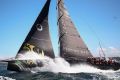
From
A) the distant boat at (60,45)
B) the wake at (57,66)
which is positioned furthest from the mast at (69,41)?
the wake at (57,66)

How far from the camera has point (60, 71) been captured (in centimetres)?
3878

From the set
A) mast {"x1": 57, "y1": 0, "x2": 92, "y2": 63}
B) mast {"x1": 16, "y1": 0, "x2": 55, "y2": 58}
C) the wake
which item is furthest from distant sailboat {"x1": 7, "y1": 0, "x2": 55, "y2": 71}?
mast {"x1": 57, "y1": 0, "x2": 92, "y2": 63}

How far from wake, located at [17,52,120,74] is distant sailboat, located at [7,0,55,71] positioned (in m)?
0.62

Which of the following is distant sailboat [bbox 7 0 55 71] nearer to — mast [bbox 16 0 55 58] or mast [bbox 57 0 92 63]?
mast [bbox 16 0 55 58]

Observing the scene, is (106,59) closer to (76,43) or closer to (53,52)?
(76,43)

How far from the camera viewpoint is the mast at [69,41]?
4066 centimetres

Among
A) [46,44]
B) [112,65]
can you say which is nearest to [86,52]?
[112,65]

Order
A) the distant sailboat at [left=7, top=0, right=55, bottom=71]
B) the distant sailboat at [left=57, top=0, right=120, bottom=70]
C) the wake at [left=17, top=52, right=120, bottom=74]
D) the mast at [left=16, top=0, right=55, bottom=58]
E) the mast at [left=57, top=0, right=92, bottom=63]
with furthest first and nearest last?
the mast at [left=57, top=0, right=92, bottom=63] < the distant sailboat at [left=57, top=0, right=120, bottom=70] < the mast at [left=16, top=0, right=55, bottom=58] < the wake at [left=17, top=52, right=120, bottom=74] < the distant sailboat at [left=7, top=0, right=55, bottom=71]

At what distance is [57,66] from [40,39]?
4.86 metres

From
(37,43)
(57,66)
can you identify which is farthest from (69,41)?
(37,43)

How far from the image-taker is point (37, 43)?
37.6 meters

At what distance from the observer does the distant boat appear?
1440 inches

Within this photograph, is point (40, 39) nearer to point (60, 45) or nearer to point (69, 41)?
point (60, 45)

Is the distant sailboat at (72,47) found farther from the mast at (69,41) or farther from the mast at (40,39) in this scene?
the mast at (40,39)
